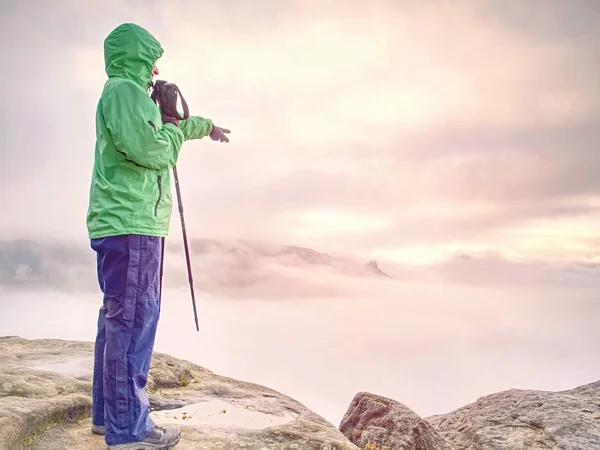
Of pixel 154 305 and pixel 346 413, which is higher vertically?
pixel 154 305

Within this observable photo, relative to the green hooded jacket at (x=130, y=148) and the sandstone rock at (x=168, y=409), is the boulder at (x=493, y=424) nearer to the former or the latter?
the sandstone rock at (x=168, y=409)

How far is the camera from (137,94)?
545 centimetres

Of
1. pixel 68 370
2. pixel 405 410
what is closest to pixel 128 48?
pixel 68 370

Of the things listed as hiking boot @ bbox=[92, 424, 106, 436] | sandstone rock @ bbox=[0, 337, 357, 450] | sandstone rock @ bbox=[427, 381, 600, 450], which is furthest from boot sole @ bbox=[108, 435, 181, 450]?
sandstone rock @ bbox=[427, 381, 600, 450]

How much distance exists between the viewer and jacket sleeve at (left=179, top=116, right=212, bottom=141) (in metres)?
6.41

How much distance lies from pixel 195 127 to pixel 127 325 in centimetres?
243

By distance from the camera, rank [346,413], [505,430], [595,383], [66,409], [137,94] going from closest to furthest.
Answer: [137,94] < [66,409] < [505,430] < [346,413] < [595,383]

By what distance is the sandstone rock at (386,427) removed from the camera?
9.14 m

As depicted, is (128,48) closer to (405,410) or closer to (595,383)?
(405,410)

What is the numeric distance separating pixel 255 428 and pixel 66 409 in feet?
7.58

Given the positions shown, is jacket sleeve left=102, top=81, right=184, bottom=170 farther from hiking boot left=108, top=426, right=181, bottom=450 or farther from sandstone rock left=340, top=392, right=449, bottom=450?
sandstone rock left=340, top=392, right=449, bottom=450

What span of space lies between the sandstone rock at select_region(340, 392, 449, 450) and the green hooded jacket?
5686mm

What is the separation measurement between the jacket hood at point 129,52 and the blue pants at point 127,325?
5.70 feet

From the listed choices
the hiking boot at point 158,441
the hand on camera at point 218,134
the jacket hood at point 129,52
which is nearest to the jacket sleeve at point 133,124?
the jacket hood at point 129,52
